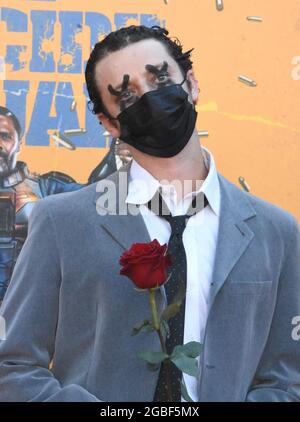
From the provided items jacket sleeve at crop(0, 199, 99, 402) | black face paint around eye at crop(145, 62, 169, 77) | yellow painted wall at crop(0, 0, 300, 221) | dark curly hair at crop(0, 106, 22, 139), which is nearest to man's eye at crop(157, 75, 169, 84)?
black face paint around eye at crop(145, 62, 169, 77)

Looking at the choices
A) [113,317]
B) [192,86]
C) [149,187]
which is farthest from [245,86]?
[113,317]

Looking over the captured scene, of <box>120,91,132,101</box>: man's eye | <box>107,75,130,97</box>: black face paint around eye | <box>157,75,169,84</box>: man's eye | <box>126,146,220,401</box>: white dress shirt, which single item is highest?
<box>157,75,169,84</box>: man's eye

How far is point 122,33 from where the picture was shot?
2027 mm

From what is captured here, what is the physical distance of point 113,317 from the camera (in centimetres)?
185

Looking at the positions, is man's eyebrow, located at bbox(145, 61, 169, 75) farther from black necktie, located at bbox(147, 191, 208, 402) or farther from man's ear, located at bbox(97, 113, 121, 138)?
black necktie, located at bbox(147, 191, 208, 402)

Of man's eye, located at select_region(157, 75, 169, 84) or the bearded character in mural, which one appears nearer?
man's eye, located at select_region(157, 75, 169, 84)

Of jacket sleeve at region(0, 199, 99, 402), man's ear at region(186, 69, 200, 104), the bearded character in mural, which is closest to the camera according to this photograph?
jacket sleeve at region(0, 199, 99, 402)

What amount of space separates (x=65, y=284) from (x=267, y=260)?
1.65ft

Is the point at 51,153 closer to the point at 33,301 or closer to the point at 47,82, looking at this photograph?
the point at 47,82

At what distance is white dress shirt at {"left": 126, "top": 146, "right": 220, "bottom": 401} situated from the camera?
1.88 m

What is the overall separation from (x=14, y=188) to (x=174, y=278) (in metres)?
0.97
